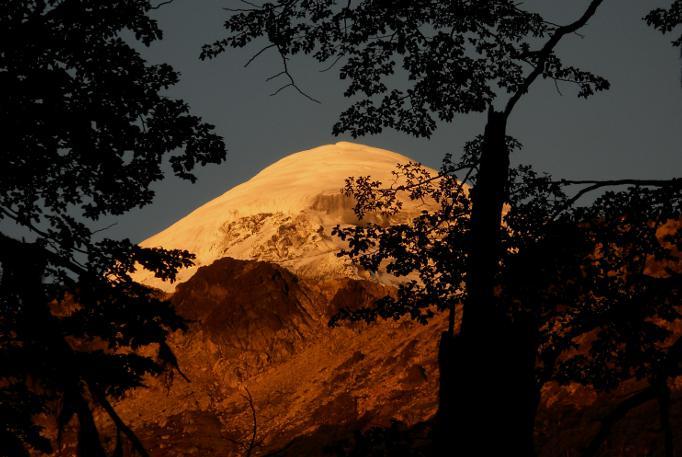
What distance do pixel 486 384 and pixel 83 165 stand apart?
6570 mm

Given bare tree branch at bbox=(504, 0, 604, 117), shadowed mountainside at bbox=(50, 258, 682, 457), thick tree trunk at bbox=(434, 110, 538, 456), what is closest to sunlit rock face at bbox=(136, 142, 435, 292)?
shadowed mountainside at bbox=(50, 258, 682, 457)

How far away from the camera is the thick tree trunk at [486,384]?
696 centimetres

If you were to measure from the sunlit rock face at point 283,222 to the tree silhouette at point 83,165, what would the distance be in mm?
35777

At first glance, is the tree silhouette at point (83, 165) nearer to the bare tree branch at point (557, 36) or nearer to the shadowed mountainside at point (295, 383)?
the bare tree branch at point (557, 36)

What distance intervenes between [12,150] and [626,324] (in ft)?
26.4

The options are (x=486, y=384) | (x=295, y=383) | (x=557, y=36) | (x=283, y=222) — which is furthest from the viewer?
(x=283, y=222)

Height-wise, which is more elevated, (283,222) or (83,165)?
(283,222)

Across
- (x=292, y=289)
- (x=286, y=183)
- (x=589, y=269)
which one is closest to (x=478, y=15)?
(x=589, y=269)

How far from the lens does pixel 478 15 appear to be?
1087cm

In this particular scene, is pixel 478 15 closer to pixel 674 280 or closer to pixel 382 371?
pixel 674 280

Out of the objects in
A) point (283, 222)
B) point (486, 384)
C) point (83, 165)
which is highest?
point (283, 222)

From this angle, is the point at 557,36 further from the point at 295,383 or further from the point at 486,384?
the point at 295,383

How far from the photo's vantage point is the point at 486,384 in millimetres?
7008

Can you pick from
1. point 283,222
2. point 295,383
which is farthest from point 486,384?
point 283,222
